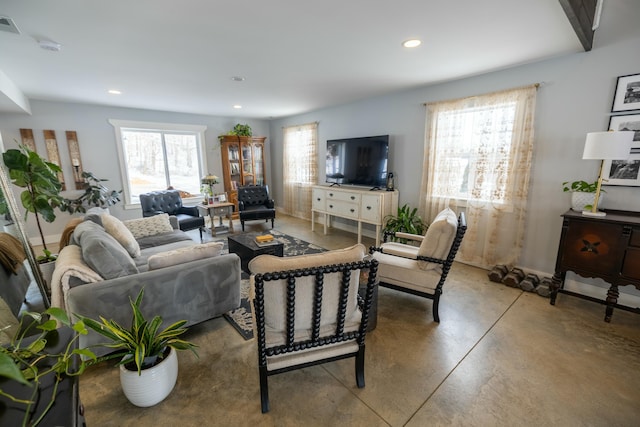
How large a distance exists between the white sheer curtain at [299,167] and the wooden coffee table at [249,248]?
2.85 metres

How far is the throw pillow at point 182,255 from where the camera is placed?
2.01m

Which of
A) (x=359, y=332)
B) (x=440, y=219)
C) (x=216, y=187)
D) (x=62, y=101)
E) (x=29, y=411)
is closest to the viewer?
(x=29, y=411)

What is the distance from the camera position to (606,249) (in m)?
2.31

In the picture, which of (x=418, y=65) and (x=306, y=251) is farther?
(x=306, y=251)

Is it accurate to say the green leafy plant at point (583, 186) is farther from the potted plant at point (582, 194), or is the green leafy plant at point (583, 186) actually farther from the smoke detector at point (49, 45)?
the smoke detector at point (49, 45)

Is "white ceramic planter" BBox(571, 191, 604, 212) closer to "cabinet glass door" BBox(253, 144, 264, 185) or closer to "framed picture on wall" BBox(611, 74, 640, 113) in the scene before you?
"framed picture on wall" BBox(611, 74, 640, 113)

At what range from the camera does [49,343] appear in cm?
98

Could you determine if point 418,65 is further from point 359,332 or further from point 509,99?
point 359,332

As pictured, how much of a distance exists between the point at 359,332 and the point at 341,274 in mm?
420

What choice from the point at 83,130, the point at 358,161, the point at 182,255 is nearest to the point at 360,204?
the point at 358,161

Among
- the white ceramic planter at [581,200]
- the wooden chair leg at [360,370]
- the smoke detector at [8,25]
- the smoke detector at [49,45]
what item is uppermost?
the smoke detector at [49,45]

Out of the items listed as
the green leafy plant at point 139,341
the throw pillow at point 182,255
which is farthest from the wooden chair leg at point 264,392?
the throw pillow at point 182,255

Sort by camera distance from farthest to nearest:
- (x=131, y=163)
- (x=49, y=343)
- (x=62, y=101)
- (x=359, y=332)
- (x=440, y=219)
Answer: (x=131, y=163) → (x=62, y=101) → (x=440, y=219) → (x=359, y=332) → (x=49, y=343)

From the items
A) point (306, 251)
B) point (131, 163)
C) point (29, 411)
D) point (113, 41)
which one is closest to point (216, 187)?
point (131, 163)
